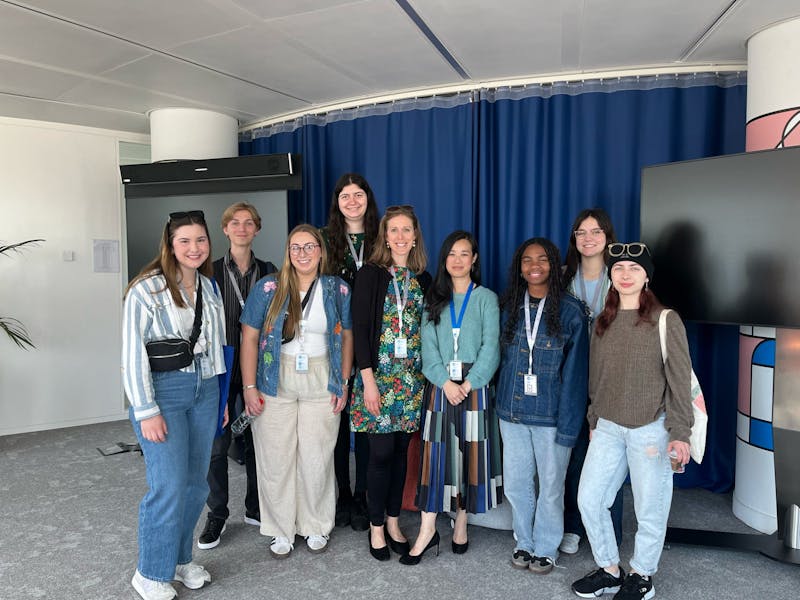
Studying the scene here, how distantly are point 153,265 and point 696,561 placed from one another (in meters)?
2.66

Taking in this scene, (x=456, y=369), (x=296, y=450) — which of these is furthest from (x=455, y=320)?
(x=296, y=450)

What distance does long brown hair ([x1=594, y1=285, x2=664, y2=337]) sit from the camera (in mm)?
2156

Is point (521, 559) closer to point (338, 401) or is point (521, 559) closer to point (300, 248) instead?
point (338, 401)

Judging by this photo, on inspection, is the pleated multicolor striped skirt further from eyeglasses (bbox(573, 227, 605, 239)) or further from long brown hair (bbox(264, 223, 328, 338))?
eyeglasses (bbox(573, 227, 605, 239))

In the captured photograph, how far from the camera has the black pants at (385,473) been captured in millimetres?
2428

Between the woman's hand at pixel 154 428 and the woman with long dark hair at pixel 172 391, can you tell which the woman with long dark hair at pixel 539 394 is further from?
the woman's hand at pixel 154 428

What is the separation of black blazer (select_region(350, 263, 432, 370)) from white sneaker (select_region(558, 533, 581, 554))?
1.22 meters

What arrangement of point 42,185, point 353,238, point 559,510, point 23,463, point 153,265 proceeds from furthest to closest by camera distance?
1. point 42,185
2. point 23,463
3. point 353,238
4. point 559,510
5. point 153,265

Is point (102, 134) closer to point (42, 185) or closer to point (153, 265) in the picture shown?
point (42, 185)

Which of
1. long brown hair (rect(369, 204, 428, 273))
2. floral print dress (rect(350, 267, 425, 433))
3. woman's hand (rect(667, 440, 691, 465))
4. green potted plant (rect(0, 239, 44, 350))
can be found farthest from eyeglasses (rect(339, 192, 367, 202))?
green potted plant (rect(0, 239, 44, 350))

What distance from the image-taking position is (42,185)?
4.64 m

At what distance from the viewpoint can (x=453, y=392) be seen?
2354 millimetres

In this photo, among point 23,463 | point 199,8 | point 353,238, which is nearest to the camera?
point 199,8

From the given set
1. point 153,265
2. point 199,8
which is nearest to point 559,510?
point 153,265
